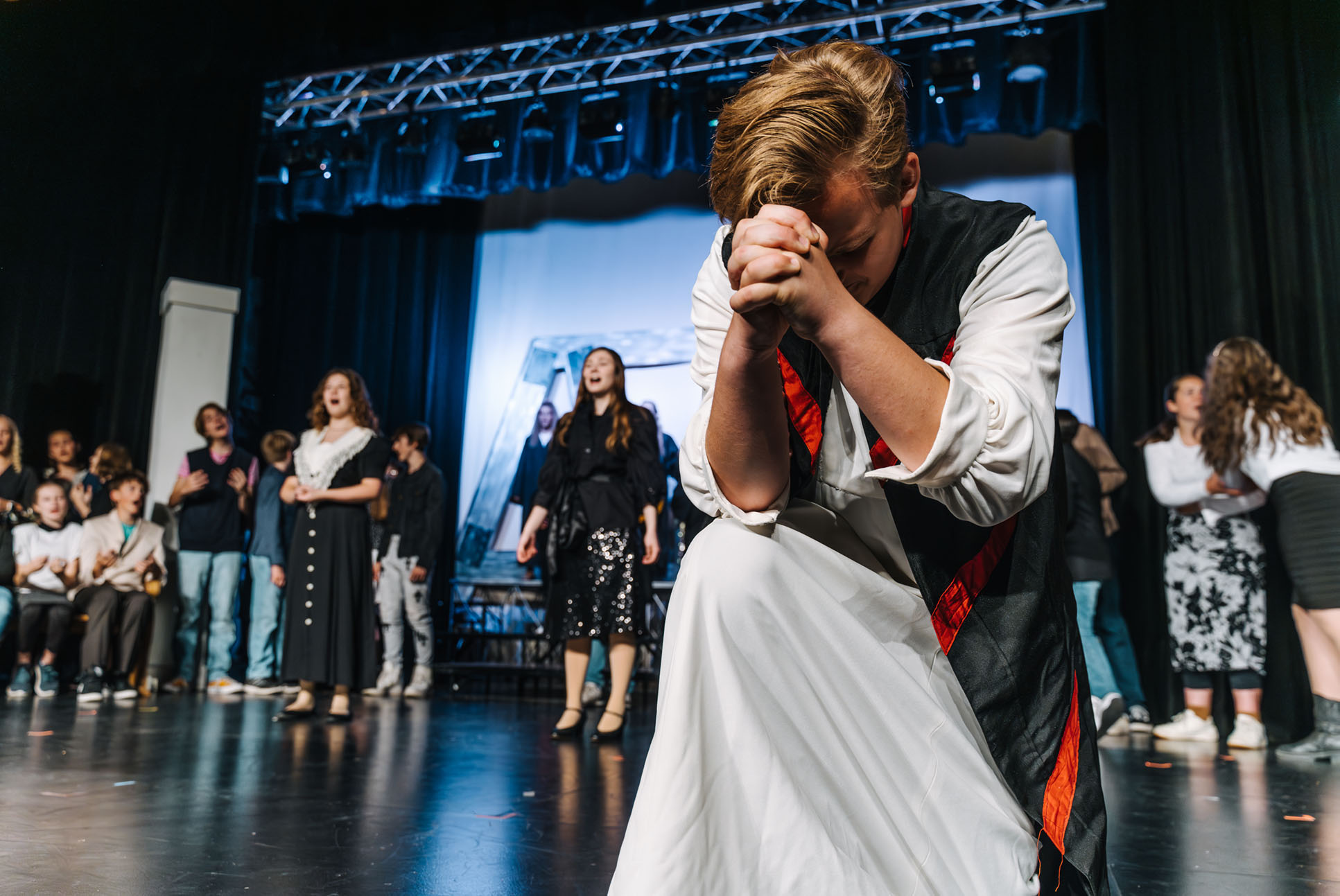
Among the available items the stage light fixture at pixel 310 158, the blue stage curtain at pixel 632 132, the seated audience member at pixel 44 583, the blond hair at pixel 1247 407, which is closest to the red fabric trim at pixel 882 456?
the blond hair at pixel 1247 407

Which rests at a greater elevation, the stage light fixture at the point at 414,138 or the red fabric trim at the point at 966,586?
the stage light fixture at the point at 414,138

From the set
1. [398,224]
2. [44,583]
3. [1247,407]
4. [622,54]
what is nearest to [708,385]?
[1247,407]

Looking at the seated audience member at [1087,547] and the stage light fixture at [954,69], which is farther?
the stage light fixture at [954,69]

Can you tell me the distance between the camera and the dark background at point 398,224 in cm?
514

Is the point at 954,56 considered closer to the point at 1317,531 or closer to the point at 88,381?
the point at 1317,531

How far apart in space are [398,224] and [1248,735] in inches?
306

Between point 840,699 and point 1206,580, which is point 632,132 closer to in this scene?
point 1206,580

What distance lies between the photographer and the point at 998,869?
0.94 metres

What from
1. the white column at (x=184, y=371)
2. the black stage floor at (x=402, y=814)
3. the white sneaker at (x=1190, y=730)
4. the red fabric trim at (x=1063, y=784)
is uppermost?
the white column at (x=184, y=371)

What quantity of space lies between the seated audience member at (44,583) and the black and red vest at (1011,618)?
233 inches

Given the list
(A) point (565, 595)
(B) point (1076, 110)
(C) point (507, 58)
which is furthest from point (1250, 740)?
(C) point (507, 58)

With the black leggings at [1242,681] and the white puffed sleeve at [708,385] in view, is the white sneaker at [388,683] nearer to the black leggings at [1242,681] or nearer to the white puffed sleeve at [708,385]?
the black leggings at [1242,681]

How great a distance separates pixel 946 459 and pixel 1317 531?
12.2 feet

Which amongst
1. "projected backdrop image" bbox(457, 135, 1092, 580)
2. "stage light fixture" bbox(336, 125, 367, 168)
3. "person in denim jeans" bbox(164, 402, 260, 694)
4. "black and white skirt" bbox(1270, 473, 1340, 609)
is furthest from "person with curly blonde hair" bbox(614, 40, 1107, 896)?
"stage light fixture" bbox(336, 125, 367, 168)
